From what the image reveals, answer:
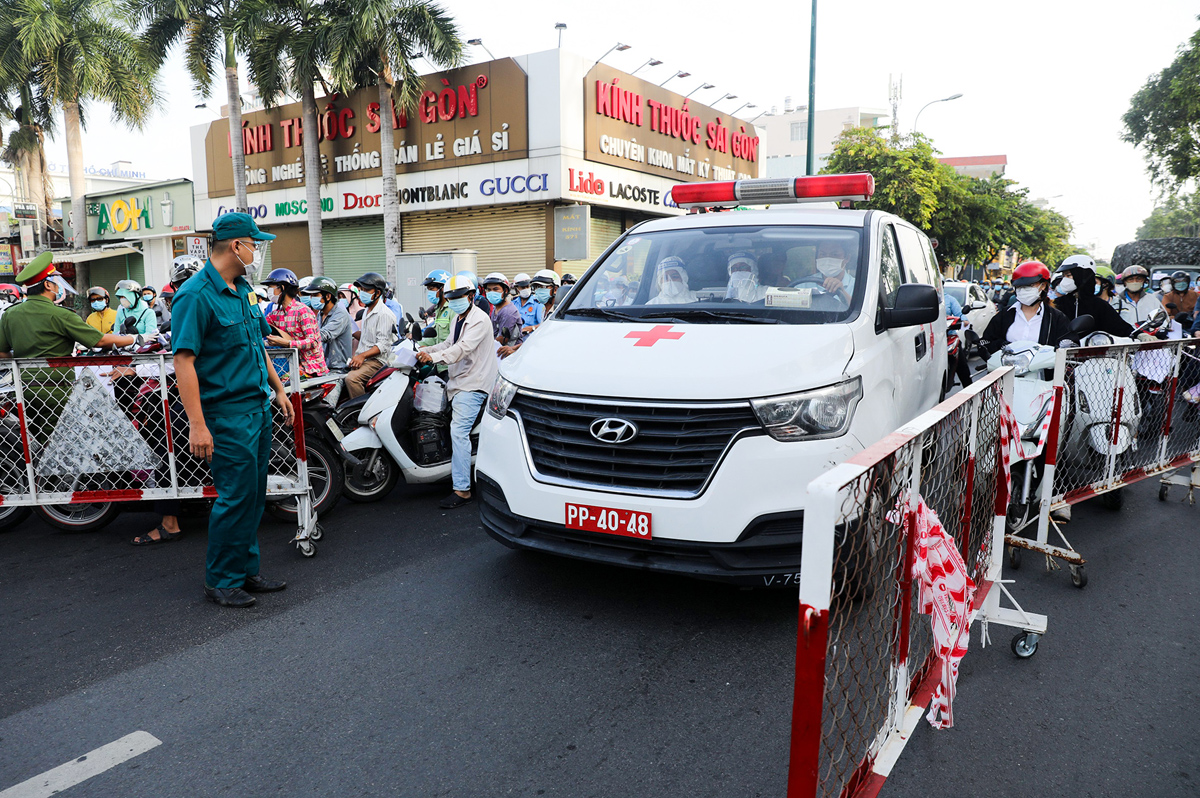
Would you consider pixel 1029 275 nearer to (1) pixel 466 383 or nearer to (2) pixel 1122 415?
(2) pixel 1122 415

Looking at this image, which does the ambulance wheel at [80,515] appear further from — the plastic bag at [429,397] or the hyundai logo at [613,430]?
the hyundai logo at [613,430]

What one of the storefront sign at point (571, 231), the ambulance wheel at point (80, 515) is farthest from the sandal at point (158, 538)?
the storefront sign at point (571, 231)

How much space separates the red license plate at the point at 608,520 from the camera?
3527 mm

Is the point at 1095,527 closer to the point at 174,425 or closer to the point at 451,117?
the point at 174,425

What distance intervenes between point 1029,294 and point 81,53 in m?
28.5

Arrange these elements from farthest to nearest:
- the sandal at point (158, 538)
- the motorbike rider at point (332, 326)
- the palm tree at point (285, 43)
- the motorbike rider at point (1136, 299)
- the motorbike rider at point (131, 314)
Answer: the palm tree at point (285, 43), the motorbike rider at point (131, 314), the motorbike rider at point (1136, 299), the motorbike rider at point (332, 326), the sandal at point (158, 538)

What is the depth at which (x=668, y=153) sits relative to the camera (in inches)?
970

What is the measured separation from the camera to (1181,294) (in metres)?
12.2

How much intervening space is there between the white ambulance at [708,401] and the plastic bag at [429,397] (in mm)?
1967

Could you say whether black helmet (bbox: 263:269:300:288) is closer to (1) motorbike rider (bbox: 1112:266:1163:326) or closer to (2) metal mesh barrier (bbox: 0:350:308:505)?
(2) metal mesh barrier (bbox: 0:350:308:505)

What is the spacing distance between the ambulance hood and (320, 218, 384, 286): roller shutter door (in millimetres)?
22261

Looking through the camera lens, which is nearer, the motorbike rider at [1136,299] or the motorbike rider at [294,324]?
the motorbike rider at [294,324]

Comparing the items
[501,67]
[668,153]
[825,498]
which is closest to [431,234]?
[501,67]

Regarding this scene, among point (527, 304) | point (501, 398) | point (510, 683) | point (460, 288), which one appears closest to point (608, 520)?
point (510, 683)
